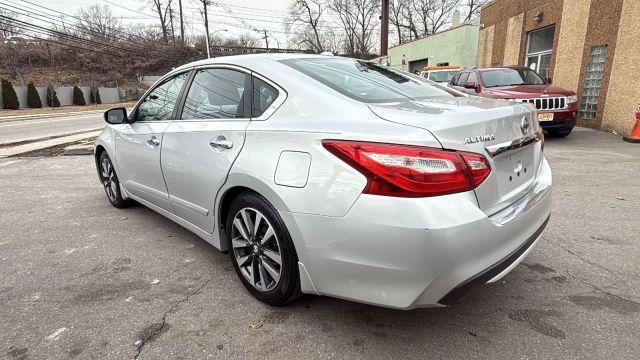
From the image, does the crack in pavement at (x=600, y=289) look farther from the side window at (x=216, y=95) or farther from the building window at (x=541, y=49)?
the building window at (x=541, y=49)

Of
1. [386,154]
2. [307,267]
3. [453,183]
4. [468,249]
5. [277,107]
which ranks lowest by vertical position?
[307,267]

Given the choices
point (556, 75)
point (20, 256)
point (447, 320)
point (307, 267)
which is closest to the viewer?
point (307, 267)

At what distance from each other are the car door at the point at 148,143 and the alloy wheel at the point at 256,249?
1033mm

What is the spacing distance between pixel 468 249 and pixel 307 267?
2.63 feet

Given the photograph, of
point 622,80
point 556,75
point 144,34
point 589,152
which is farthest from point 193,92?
point 144,34

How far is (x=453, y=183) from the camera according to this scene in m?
1.80

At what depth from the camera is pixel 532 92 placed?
27.1 feet

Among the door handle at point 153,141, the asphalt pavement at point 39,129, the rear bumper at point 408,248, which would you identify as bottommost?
the asphalt pavement at point 39,129

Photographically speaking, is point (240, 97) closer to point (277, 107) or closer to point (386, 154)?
point (277, 107)

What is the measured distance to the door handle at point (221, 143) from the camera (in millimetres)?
2525

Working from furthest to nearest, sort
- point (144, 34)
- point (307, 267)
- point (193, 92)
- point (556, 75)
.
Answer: point (144, 34) < point (556, 75) < point (193, 92) < point (307, 267)

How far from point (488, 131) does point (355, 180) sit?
72cm

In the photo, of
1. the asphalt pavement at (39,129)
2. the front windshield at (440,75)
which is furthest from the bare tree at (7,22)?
the front windshield at (440,75)

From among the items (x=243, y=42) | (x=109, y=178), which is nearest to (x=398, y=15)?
(x=243, y=42)
